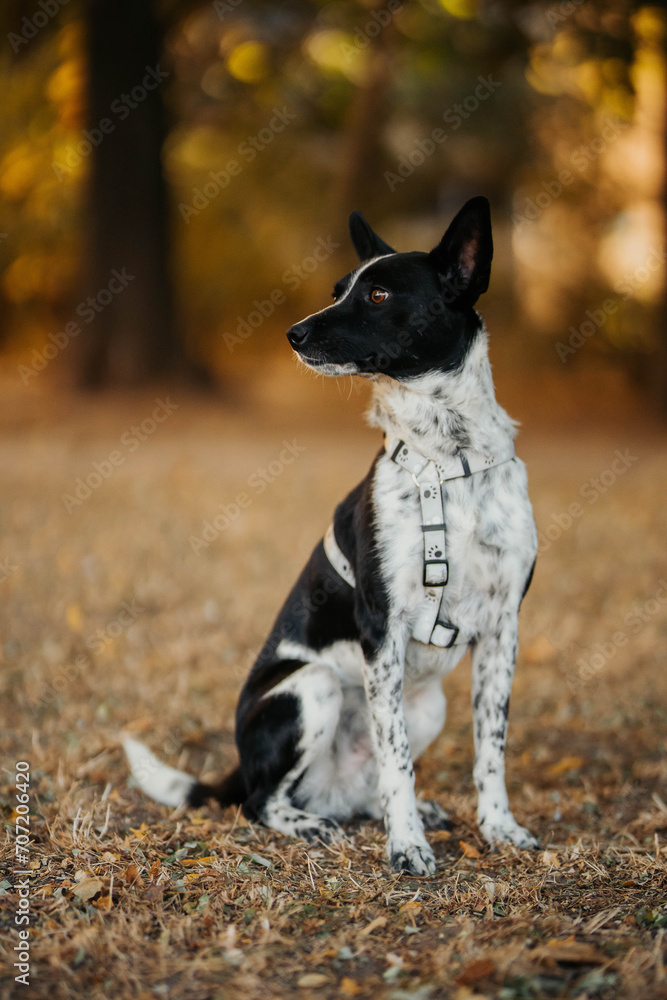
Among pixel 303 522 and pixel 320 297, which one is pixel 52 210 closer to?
pixel 320 297

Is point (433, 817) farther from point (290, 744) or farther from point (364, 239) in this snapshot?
point (364, 239)

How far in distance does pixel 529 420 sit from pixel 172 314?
15.1 ft

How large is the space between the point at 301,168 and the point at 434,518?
41.8 ft

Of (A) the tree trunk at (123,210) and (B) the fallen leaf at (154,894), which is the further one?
(A) the tree trunk at (123,210)

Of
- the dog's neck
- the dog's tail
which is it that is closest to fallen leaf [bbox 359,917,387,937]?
the dog's tail

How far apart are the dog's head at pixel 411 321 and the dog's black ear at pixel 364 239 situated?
1.33 feet

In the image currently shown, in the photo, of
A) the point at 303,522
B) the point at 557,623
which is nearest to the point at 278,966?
the point at 557,623

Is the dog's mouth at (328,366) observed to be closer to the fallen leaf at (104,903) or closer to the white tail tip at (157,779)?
the white tail tip at (157,779)

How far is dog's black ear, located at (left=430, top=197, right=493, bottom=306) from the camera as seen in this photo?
274 cm

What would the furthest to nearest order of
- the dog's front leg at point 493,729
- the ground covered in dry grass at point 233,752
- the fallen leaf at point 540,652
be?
the fallen leaf at point 540,652 < the dog's front leg at point 493,729 < the ground covered in dry grass at point 233,752

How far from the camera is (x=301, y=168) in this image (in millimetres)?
14203

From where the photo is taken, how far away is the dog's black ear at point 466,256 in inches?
108

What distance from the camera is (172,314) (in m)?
10.1

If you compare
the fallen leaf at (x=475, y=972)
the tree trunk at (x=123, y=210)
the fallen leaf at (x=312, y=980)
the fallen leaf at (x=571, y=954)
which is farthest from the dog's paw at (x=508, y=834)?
the tree trunk at (x=123, y=210)
